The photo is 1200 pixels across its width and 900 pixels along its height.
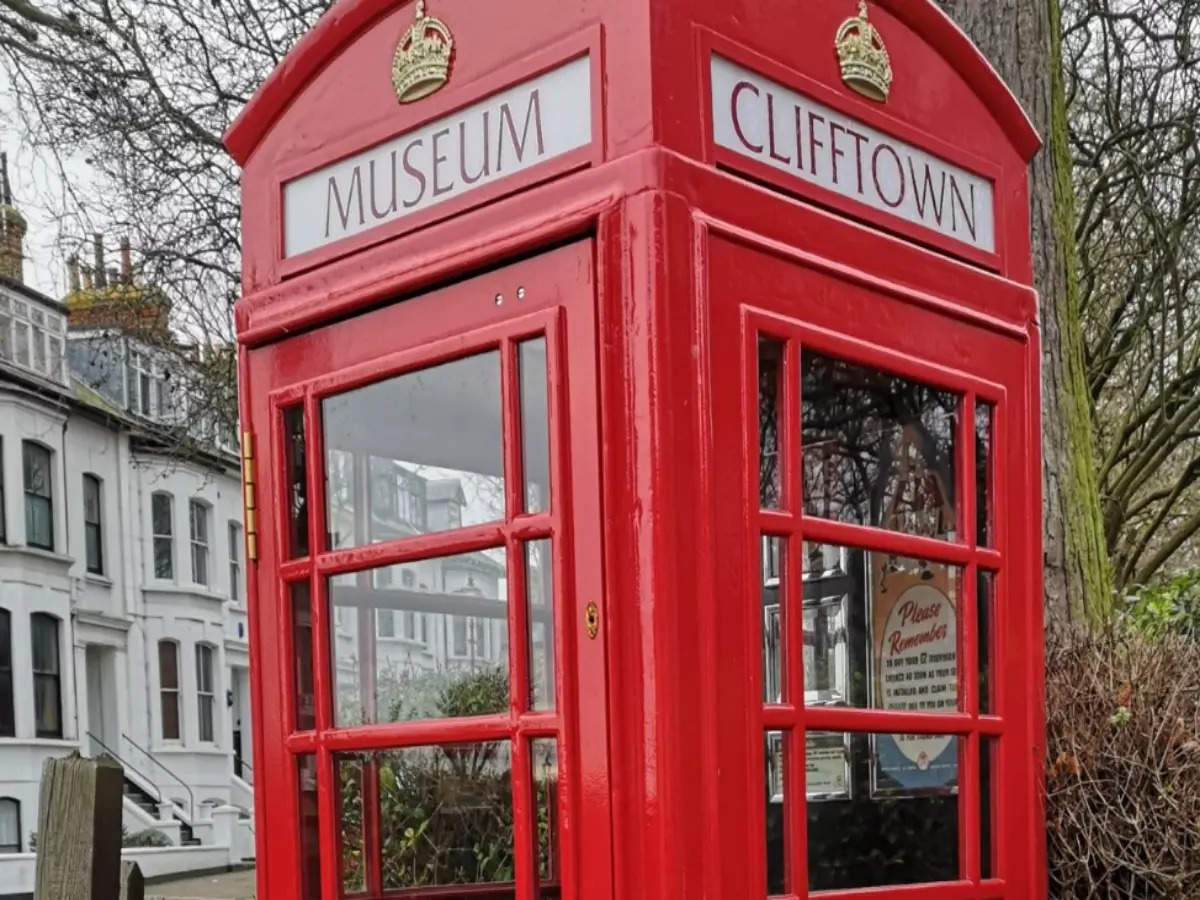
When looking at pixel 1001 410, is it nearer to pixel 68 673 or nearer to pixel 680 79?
pixel 680 79

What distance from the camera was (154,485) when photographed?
84.6 ft

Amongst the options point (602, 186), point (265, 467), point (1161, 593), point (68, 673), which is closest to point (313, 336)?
point (265, 467)

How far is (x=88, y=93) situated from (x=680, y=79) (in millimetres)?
8783

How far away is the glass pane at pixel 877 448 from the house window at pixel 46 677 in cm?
2239

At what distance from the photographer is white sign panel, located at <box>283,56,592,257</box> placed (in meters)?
2.27

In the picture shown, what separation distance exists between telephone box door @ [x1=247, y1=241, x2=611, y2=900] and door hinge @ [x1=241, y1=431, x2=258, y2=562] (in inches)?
0.9

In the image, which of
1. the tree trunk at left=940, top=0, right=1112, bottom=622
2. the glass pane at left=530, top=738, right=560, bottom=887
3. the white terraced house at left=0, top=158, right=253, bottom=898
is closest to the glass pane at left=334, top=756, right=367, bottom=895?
the glass pane at left=530, top=738, right=560, bottom=887

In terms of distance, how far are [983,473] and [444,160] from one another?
1.18 m

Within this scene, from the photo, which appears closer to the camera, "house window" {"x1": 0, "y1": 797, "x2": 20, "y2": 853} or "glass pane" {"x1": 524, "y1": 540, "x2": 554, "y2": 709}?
"glass pane" {"x1": 524, "y1": 540, "x2": 554, "y2": 709}

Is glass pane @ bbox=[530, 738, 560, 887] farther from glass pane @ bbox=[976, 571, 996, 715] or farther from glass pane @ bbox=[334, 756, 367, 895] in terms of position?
glass pane @ bbox=[976, 571, 996, 715]

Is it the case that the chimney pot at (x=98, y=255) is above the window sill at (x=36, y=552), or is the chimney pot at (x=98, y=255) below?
above

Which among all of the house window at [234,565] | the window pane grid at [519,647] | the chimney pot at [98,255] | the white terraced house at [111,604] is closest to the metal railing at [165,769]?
the white terraced house at [111,604]

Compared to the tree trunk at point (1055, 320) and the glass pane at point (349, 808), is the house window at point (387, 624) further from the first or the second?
the tree trunk at point (1055, 320)

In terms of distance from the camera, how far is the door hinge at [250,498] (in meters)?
2.73
